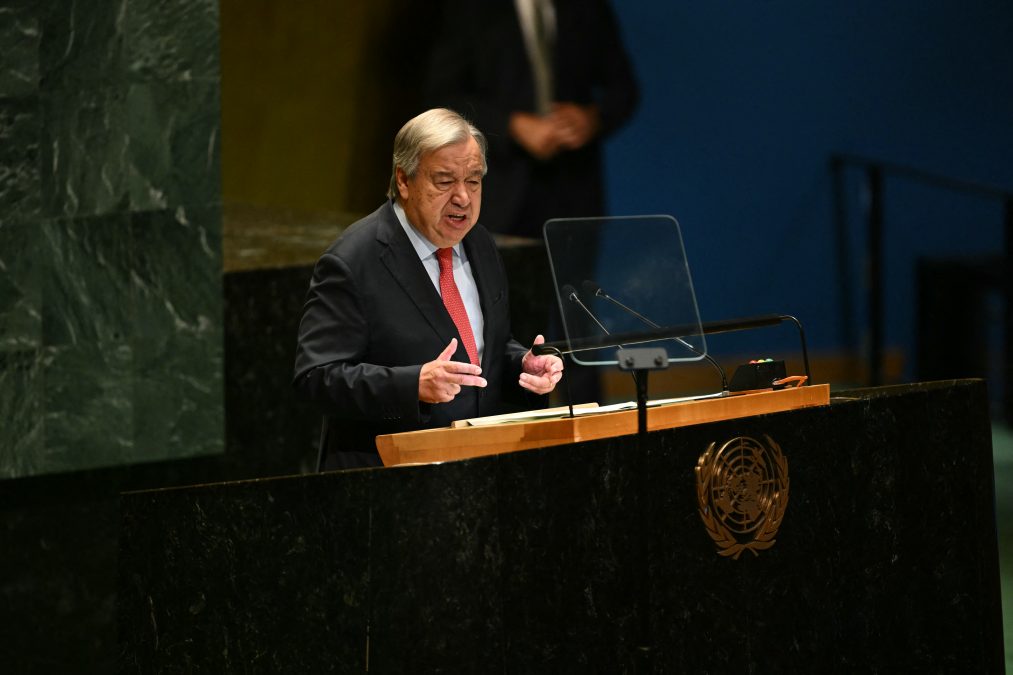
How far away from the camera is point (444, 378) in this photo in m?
2.55

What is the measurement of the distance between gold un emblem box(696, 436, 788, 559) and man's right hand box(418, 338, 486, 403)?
0.44m

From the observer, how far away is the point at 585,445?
2398 millimetres

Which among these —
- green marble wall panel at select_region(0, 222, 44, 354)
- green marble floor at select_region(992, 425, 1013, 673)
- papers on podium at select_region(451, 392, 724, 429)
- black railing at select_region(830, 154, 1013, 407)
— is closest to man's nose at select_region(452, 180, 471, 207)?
papers on podium at select_region(451, 392, 724, 429)

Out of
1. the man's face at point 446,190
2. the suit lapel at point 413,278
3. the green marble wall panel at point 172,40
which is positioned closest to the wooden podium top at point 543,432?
the suit lapel at point 413,278

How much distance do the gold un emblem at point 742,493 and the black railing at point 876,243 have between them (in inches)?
156

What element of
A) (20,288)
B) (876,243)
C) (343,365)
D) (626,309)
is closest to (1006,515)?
(876,243)

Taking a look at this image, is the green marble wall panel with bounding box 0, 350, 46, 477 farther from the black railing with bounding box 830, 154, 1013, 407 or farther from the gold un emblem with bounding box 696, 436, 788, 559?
the black railing with bounding box 830, 154, 1013, 407

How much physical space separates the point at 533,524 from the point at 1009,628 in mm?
2351

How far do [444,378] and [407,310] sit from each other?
0.32m

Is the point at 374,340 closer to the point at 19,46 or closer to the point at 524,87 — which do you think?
the point at 19,46

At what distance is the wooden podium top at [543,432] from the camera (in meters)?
2.42

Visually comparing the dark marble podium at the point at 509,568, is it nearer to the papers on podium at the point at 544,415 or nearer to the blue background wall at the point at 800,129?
the papers on podium at the point at 544,415

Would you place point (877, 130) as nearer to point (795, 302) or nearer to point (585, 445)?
point (795, 302)

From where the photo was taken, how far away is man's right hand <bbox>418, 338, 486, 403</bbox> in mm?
2541
